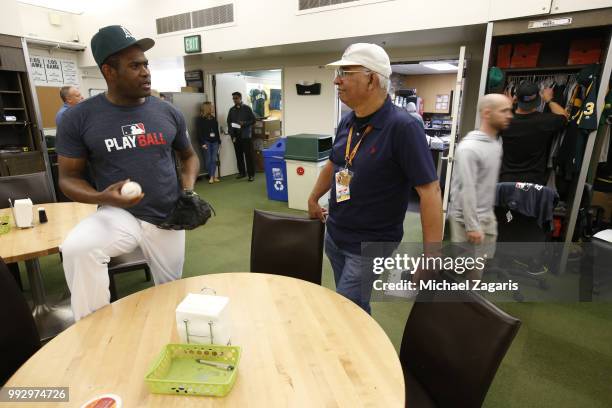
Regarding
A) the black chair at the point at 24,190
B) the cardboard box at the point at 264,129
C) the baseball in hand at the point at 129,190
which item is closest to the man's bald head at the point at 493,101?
the baseball in hand at the point at 129,190

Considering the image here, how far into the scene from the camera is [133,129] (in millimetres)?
1515

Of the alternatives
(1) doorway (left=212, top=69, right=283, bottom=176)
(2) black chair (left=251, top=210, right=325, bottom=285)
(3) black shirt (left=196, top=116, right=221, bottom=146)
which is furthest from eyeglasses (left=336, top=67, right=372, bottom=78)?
(3) black shirt (left=196, top=116, right=221, bottom=146)

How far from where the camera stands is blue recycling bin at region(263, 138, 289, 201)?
5.23m

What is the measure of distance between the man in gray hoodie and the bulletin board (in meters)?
7.59

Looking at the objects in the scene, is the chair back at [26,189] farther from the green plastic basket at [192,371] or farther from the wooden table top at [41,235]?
the green plastic basket at [192,371]

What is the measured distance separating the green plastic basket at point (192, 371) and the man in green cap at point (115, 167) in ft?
1.79

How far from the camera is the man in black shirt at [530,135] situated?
3.07m

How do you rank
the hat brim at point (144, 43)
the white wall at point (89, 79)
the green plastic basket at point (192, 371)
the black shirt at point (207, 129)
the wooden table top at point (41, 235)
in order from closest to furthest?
the green plastic basket at point (192, 371) → the hat brim at point (144, 43) → the wooden table top at point (41, 235) → the black shirt at point (207, 129) → the white wall at point (89, 79)

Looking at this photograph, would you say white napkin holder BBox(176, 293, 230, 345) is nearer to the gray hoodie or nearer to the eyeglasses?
the eyeglasses

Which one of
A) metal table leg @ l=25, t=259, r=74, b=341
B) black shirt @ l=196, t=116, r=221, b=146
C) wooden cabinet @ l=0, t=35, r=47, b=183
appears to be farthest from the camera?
black shirt @ l=196, t=116, r=221, b=146

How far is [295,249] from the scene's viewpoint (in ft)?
6.15

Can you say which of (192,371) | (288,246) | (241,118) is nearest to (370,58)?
(288,246)

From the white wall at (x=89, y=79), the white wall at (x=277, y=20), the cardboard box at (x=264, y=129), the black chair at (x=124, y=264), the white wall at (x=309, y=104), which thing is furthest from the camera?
the cardboard box at (x=264, y=129)

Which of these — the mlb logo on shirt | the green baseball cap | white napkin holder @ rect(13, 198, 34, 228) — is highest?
the green baseball cap
